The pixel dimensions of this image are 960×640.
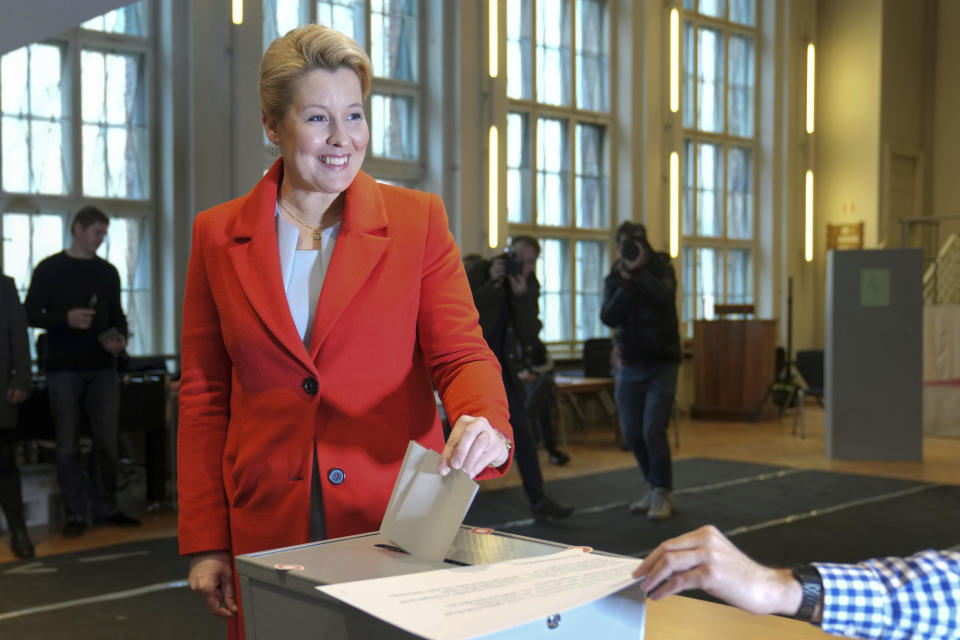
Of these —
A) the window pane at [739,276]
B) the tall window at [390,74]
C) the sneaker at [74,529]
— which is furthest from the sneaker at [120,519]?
the window pane at [739,276]

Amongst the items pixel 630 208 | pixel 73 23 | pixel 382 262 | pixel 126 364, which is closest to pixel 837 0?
pixel 630 208

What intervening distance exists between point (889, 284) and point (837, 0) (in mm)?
6601

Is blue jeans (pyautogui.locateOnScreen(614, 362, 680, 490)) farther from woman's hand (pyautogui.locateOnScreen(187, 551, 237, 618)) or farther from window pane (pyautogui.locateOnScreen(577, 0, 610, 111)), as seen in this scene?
window pane (pyautogui.locateOnScreen(577, 0, 610, 111))

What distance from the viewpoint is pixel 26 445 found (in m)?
6.58

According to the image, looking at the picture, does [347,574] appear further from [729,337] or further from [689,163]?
[689,163]

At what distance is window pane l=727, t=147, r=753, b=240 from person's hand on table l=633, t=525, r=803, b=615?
12.3 m

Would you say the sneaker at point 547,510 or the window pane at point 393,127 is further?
the window pane at point 393,127

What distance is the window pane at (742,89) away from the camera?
12867 mm

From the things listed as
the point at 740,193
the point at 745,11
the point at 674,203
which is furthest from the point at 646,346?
the point at 745,11

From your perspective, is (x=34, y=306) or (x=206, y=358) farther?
(x=34, y=306)

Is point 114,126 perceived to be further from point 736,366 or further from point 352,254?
point 736,366

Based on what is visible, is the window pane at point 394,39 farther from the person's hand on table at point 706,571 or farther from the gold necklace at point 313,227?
the person's hand on table at point 706,571

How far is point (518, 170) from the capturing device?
1029 cm

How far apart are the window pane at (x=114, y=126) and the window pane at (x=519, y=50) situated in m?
3.87
